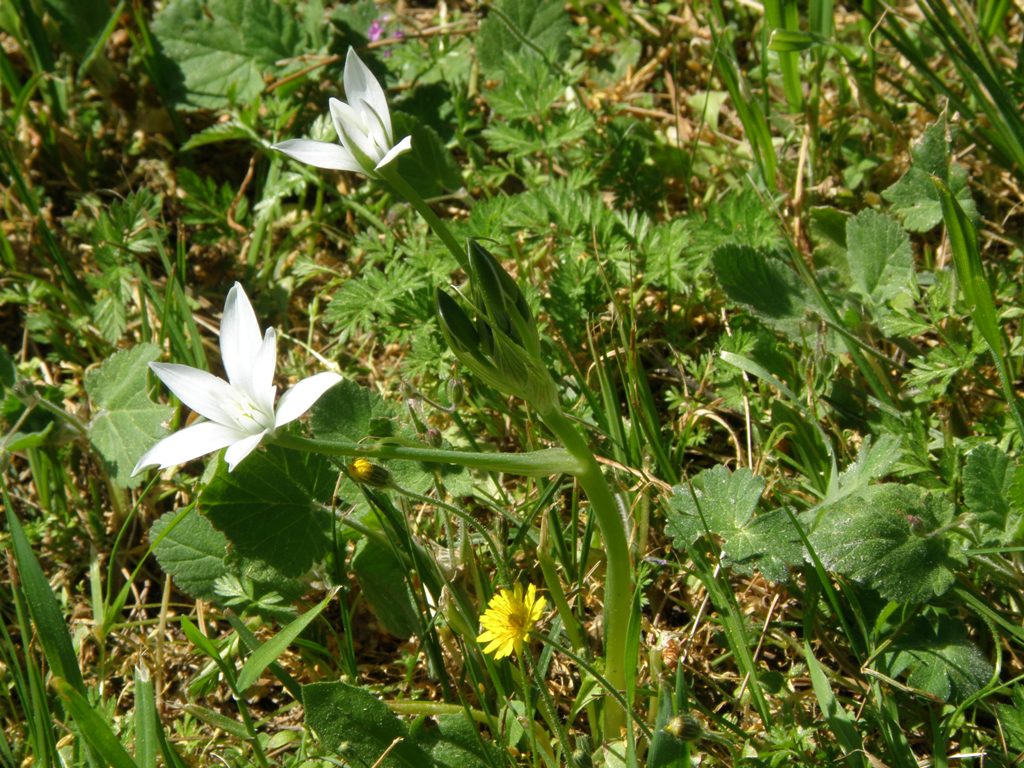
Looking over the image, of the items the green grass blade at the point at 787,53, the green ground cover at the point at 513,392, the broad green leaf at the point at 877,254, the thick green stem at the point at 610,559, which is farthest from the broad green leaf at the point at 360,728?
the green grass blade at the point at 787,53

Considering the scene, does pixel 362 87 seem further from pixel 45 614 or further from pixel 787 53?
pixel 787 53

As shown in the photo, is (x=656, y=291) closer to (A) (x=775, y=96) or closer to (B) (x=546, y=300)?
(B) (x=546, y=300)

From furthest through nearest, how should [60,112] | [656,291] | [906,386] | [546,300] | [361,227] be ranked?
1. [60,112]
2. [361,227]
3. [656,291]
4. [546,300]
5. [906,386]

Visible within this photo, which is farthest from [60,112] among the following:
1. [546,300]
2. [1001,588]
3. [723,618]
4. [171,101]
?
[1001,588]

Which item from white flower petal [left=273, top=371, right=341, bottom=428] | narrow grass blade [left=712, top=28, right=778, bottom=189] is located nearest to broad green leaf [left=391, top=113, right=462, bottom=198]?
narrow grass blade [left=712, top=28, right=778, bottom=189]

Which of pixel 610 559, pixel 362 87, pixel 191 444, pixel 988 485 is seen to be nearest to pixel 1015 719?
pixel 988 485

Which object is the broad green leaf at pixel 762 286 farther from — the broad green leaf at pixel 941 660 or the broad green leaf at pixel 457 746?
the broad green leaf at pixel 457 746

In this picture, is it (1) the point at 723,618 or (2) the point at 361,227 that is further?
(2) the point at 361,227

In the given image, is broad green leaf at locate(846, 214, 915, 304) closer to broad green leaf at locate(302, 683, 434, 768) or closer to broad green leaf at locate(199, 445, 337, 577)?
broad green leaf at locate(199, 445, 337, 577)
